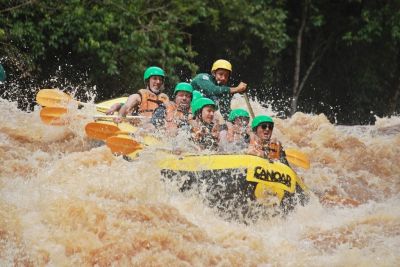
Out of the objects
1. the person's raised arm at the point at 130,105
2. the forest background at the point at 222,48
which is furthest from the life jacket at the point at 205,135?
the forest background at the point at 222,48

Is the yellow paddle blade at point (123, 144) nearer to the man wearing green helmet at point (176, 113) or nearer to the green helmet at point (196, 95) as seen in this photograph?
the man wearing green helmet at point (176, 113)

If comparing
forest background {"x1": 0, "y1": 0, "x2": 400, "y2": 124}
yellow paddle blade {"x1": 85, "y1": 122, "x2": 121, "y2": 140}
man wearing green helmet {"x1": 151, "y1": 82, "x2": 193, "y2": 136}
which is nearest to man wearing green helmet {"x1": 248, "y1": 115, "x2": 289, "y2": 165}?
man wearing green helmet {"x1": 151, "y1": 82, "x2": 193, "y2": 136}

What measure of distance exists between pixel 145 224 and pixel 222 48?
11.6 meters

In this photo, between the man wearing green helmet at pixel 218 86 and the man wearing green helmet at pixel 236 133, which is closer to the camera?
the man wearing green helmet at pixel 236 133

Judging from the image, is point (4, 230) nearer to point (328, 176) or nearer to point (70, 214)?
point (70, 214)

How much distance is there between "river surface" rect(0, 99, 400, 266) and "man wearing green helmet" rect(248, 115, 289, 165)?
0.64 metres

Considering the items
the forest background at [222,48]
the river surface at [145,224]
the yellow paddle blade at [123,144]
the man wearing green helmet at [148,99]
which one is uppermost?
the forest background at [222,48]

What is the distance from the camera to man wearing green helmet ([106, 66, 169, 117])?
9484 mm

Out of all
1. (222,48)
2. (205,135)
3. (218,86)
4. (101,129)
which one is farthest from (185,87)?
(222,48)

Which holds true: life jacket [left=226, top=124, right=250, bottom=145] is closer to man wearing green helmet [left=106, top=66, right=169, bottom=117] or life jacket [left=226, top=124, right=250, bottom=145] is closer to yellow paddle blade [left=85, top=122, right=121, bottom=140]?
man wearing green helmet [left=106, top=66, right=169, bottom=117]

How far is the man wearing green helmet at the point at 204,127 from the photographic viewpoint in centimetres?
828

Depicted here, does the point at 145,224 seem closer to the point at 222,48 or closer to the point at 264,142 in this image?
the point at 264,142

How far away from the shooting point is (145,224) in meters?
6.12

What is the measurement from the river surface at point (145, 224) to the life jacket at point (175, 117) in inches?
26.3
